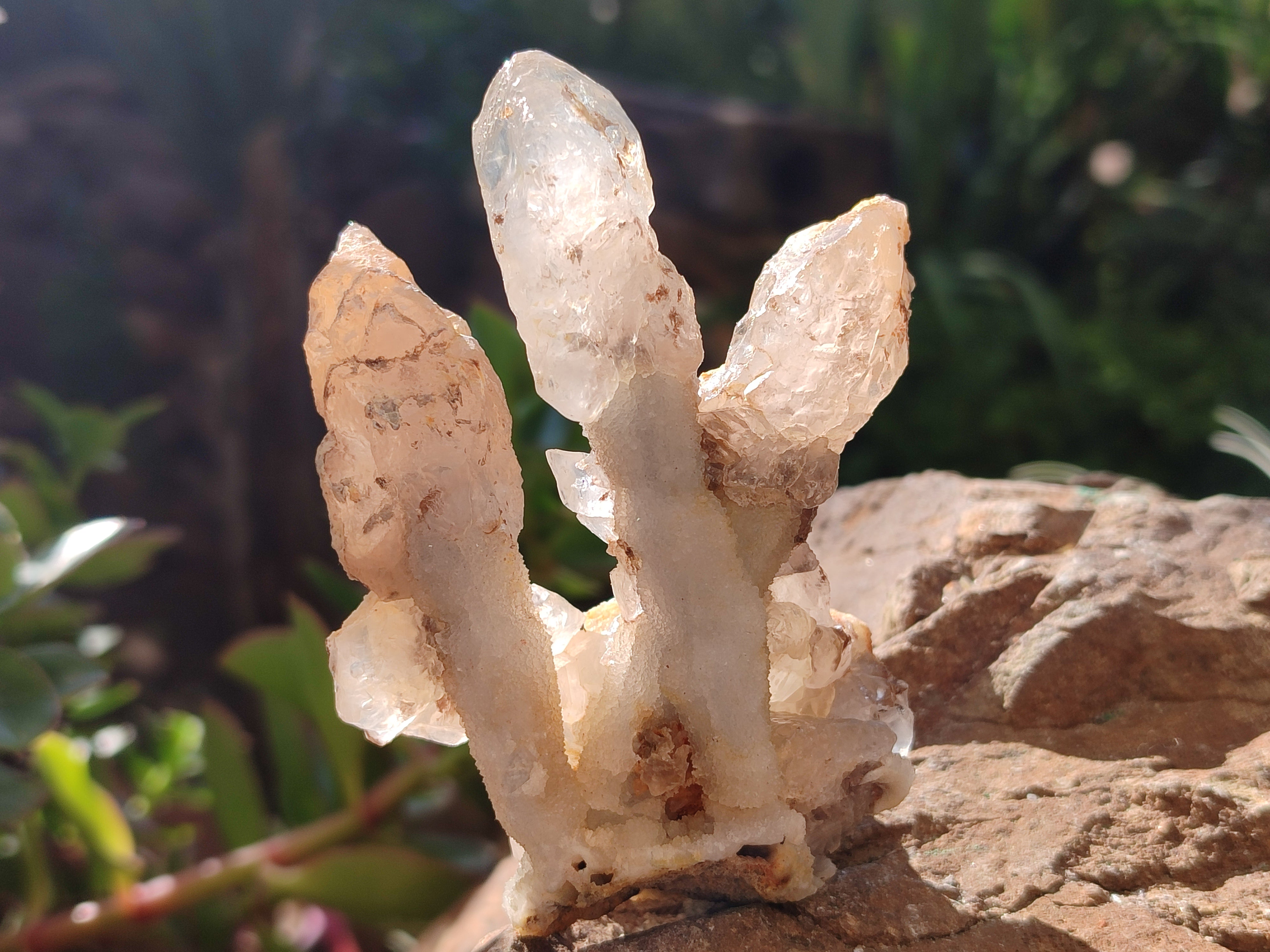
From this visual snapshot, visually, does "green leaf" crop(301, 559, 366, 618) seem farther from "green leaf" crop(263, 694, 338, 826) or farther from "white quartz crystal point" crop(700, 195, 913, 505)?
"white quartz crystal point" crop(700, 195, 913, 505)

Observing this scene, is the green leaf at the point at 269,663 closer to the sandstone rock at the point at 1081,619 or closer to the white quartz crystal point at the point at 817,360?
the sandstone rock at the point at 1081,619

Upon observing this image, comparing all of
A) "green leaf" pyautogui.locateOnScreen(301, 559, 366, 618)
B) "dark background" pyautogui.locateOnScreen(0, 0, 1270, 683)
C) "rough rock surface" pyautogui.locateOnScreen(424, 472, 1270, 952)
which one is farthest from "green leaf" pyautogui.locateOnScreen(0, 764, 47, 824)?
"dark background" pyautogui.locateOnScreen(0, 0, 1270, 683)

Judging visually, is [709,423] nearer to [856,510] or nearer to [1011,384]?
[856,510]

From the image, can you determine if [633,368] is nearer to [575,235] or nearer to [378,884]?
[575,235]

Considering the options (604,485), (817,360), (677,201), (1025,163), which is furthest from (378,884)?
(1025,163)

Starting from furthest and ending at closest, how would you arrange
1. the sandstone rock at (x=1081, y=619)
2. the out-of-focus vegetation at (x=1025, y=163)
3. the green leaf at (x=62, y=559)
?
the out-of-focus vegetation at (x=1025, y=163) < the green leaf at (x=62, y=559) < the sandstone rock at (x=1081, y=619)

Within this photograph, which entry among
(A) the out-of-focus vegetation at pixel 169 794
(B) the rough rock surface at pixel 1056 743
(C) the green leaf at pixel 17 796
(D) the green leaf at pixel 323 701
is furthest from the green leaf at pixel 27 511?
(B) the rough rock surface at pixel 1056 743
